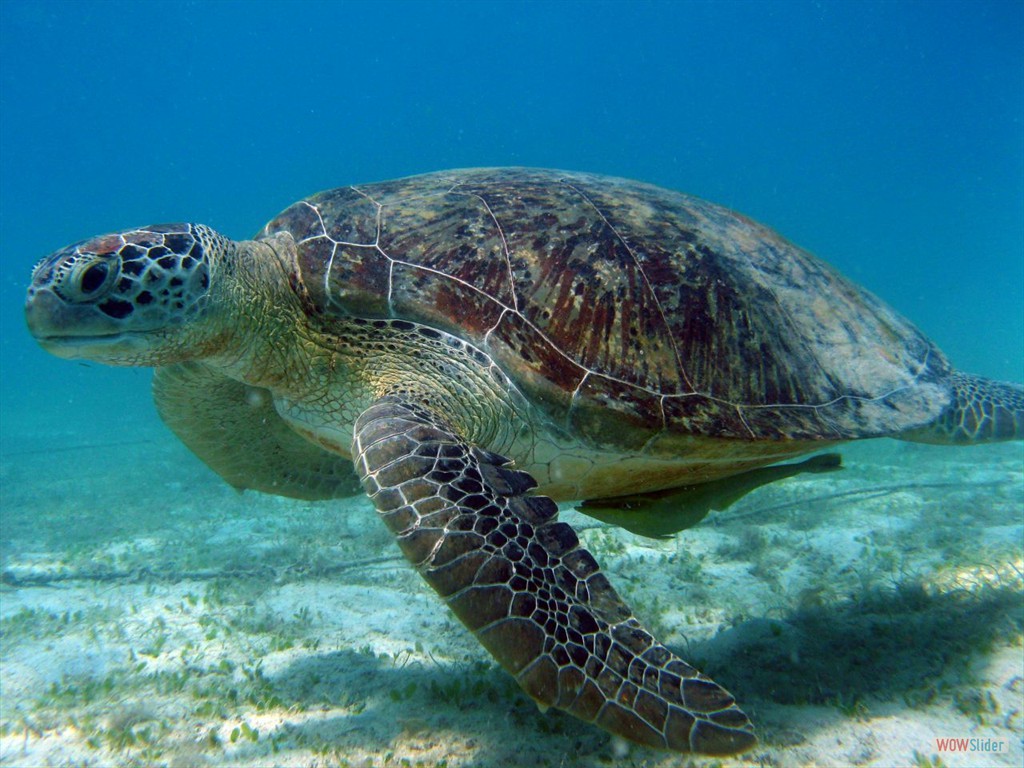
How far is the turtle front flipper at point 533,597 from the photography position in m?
1.95

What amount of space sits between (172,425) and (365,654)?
241cm

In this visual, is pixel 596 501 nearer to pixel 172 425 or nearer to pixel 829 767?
pixel 829 767

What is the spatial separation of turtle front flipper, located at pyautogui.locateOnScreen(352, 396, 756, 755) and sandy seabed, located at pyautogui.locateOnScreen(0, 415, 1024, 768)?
0.55 m

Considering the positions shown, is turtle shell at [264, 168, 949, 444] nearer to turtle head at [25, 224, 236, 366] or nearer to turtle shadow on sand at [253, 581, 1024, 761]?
turtle head at [25, 224, 236, 366]

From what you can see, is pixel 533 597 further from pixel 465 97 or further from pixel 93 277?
pixel 465 97

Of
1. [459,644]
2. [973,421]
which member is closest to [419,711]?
[459,644]

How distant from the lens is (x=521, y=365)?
9.99ft

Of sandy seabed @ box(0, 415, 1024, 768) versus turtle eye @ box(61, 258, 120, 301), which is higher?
turtle eye @ box(61, 258, 120, 301)

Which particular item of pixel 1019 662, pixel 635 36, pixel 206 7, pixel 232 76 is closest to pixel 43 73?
pixel 206 7

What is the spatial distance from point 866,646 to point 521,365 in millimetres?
2850

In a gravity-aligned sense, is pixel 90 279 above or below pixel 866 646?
above

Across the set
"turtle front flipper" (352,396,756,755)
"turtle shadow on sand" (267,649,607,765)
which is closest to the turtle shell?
"turtle front flipper" (352,396,756,755)

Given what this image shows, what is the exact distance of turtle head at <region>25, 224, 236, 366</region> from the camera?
2.61m

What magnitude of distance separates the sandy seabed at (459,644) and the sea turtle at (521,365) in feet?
3.02
